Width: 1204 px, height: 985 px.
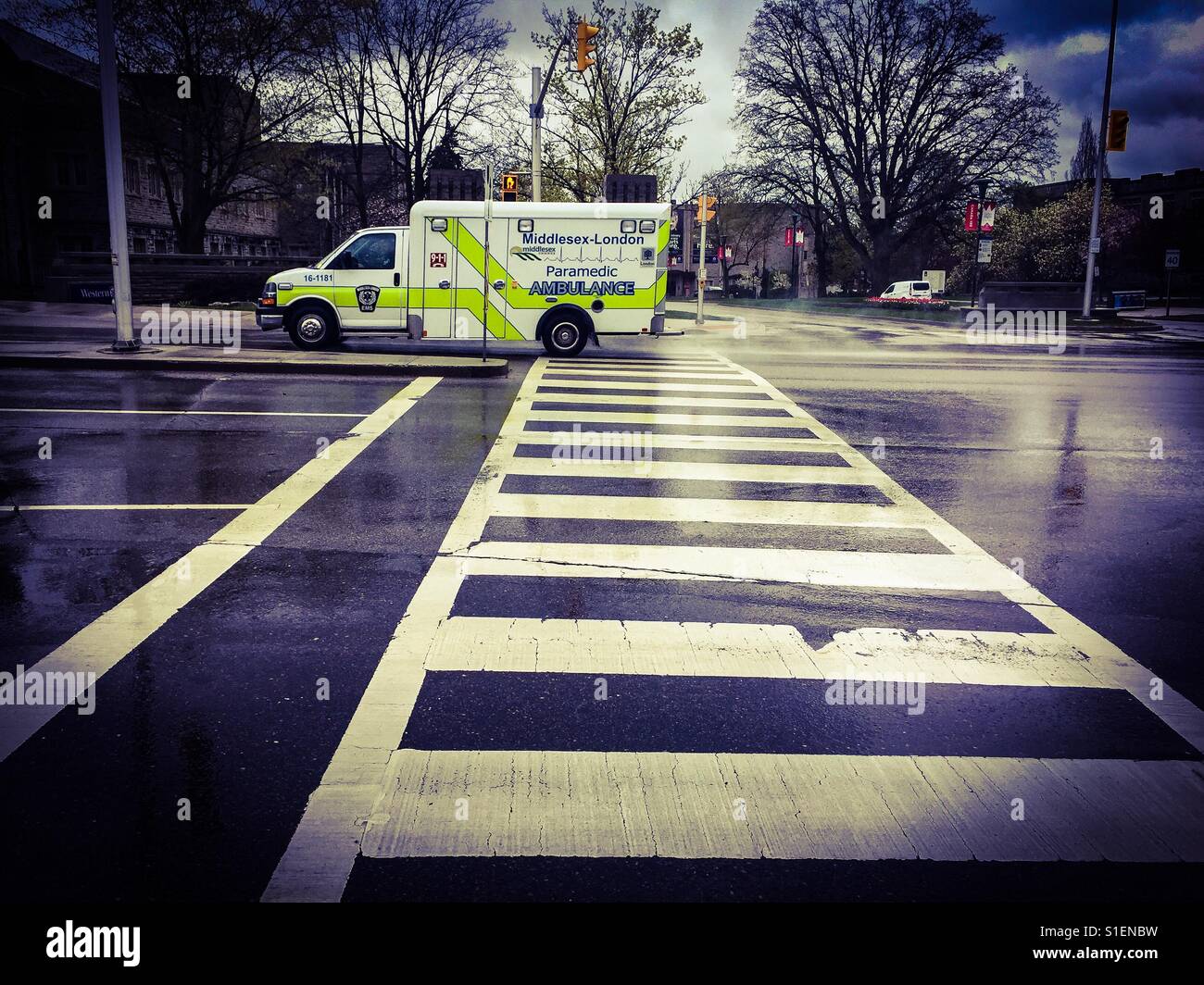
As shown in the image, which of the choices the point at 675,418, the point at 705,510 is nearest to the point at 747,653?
the point at 705,510

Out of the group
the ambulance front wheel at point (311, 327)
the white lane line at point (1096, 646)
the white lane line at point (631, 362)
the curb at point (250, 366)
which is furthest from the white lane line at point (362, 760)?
the ambulance front wheel at point (311, 327)

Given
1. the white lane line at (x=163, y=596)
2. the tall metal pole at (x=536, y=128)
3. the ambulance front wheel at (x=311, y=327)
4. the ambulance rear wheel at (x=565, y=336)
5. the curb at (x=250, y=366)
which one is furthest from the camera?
the tall metal pole at (x=536, y=128)

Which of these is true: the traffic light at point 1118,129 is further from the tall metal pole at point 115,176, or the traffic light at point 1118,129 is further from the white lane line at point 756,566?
the white lane line at point 756,566

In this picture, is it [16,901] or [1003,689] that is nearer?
[16,901]

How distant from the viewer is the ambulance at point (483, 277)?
17.9 metres

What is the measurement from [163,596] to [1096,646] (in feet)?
16.3

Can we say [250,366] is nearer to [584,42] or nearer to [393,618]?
[584,42]

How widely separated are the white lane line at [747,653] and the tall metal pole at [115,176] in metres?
13.6

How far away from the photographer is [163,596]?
17.7 ft

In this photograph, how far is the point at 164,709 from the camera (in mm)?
3994

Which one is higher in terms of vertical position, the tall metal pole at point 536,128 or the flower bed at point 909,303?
the tall metal pole at point 536,128
